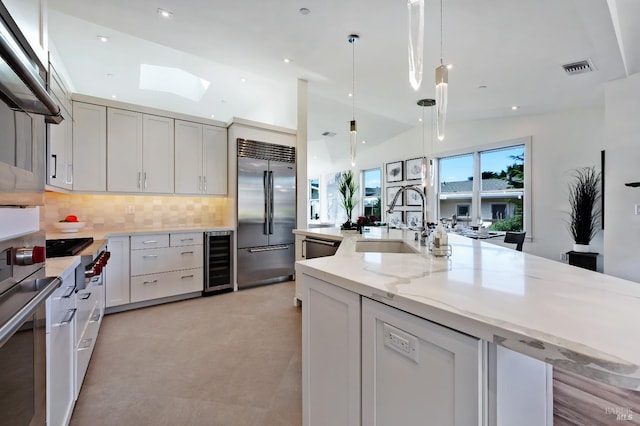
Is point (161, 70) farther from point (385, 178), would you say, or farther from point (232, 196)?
point (385, 178)

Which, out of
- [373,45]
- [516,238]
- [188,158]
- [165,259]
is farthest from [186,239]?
[516,238]

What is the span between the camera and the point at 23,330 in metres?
0.85

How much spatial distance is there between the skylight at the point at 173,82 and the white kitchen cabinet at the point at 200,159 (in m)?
1.91

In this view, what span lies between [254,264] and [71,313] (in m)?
2.79

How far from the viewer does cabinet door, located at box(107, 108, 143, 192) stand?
139 inches

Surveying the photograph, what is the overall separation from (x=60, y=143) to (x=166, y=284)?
74.3 inches

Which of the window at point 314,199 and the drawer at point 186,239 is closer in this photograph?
the drawer at point 186,239

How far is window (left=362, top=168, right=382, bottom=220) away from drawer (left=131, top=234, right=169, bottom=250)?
529 cm

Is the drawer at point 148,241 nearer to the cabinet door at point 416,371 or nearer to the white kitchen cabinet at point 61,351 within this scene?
the white kitchen cabinet at point 61,351

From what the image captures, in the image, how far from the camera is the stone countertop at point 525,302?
0.54 metres

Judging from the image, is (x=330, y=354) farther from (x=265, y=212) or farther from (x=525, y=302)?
(x=265, y=212)

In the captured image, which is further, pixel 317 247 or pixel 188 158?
pixel 188 158

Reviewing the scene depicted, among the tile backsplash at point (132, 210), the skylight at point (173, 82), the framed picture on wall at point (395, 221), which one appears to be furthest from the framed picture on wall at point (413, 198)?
the skylight at point (173, 82)

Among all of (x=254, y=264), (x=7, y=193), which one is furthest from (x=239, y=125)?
(x=7, y=193)
